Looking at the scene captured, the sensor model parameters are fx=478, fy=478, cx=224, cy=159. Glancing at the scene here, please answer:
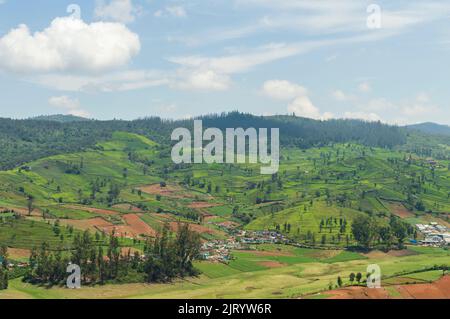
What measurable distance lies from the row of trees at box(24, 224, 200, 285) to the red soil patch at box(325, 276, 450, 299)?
42628mm

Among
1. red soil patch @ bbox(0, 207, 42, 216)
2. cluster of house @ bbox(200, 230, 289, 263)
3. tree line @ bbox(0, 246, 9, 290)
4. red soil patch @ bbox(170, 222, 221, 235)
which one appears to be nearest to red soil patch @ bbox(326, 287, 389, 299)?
cluster of house @ bbox(200, 230, 289, 263)

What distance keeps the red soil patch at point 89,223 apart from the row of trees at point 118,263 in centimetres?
3651

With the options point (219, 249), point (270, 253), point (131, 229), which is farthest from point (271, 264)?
point (131, 229)

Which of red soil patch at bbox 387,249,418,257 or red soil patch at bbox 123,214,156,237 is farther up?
red soil patch at bbox 123,214,156,237

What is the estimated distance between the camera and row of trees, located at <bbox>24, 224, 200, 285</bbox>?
107 meters

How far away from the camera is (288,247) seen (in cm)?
15988

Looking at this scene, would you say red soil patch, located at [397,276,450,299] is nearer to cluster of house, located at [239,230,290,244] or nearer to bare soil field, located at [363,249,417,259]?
bare soil field, located at [363,249,417,259]

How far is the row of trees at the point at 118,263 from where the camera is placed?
350 feet

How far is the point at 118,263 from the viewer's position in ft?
368

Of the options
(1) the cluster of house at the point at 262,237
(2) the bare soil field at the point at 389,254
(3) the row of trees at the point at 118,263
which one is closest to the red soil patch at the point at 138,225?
(1) the cluster of house at the point at 262,237

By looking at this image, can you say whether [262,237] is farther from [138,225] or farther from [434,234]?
[434,234]
